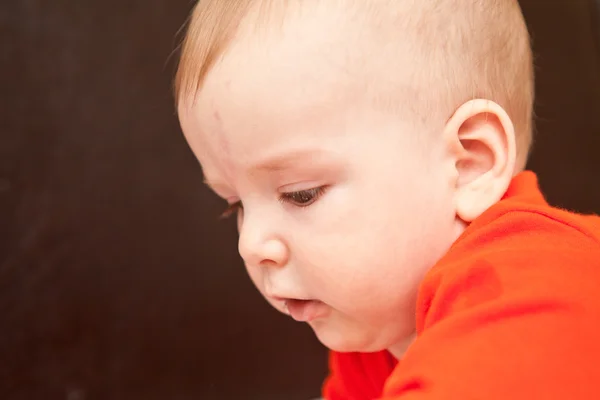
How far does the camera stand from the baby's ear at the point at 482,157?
50cm

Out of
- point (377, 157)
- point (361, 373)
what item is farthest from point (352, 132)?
point (361, 373)

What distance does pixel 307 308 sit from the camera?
54 centimetres

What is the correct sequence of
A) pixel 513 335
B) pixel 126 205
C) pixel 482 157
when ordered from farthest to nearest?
1. pixel 126 205
2. pixel 482 157
3. pixel 513 335

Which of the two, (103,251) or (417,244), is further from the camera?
(103,251)

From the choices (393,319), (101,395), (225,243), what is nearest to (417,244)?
(393,319)

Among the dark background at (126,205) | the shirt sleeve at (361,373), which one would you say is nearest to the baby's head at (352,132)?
the shirt sleeve at (361,373)

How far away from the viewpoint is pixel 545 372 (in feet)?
1.30

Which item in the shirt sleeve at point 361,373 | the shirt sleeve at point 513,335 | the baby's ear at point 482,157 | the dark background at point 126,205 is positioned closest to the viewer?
the shirt sleeve at point 513,335

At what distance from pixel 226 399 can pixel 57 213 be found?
1.11 ft

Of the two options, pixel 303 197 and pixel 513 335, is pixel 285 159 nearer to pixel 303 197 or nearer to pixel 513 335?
pixel 303 197

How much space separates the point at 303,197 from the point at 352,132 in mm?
62

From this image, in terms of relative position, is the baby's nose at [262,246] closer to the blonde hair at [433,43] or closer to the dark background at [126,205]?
the blonde hair at [433,43]

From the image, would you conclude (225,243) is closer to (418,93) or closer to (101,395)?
(101,395)

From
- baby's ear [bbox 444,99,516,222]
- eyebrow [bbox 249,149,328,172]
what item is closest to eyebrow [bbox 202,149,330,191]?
eyebrow [bbox 249,149,328,172]
